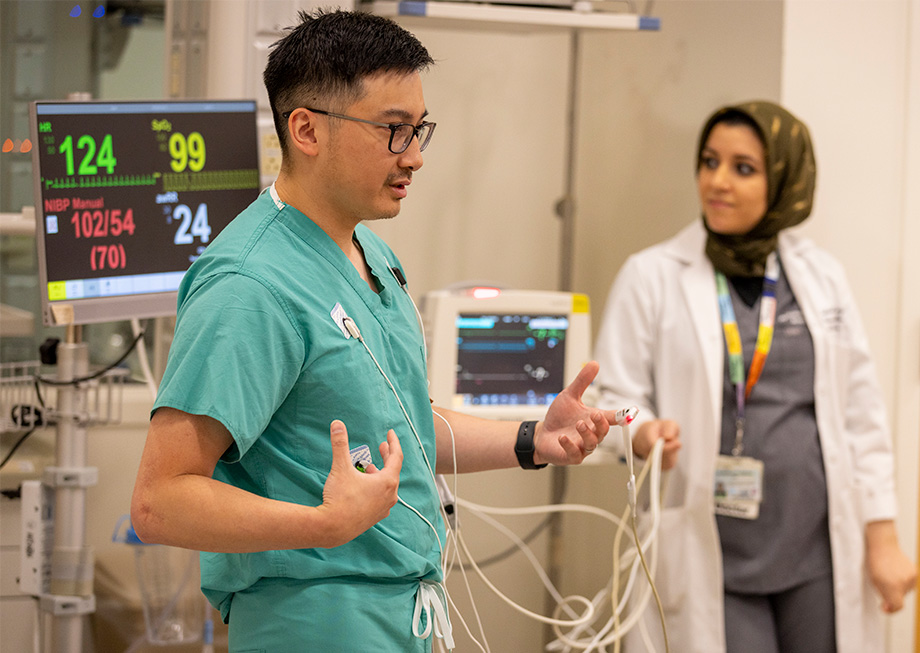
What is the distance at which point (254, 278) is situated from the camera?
105 cm

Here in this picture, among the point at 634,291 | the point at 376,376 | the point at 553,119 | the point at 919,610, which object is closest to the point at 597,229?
the point at 553,119

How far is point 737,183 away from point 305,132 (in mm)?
1499

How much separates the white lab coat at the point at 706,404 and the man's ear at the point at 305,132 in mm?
1338

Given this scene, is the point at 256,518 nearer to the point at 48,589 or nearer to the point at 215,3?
the point at 48,589

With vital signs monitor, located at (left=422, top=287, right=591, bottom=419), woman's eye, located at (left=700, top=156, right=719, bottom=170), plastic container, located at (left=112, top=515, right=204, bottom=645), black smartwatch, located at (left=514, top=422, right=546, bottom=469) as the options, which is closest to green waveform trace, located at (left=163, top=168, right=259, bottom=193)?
vital signs monitor, located at (left=422, top=287, right=591, bottom=419)

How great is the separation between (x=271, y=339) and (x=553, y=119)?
253 cm

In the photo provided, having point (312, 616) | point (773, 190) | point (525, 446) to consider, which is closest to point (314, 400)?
point (312, 616)

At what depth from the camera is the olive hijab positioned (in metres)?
2.35

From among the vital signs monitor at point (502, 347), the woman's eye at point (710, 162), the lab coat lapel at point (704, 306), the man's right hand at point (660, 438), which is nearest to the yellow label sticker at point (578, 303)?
the vital signs monitor at point (502, 347)

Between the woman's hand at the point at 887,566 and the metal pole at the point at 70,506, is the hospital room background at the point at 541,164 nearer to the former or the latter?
the metal pole at the point at 70,506

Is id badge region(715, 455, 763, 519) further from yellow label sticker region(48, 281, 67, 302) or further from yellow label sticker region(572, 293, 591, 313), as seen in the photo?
yellow label sticker region(48, 281, 67, 302)

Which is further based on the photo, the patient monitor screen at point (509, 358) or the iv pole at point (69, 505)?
the patient monitor screen at point (509, 358)

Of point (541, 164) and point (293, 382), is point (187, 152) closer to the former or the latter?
point (293, 382)

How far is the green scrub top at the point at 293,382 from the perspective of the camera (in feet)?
3.32
